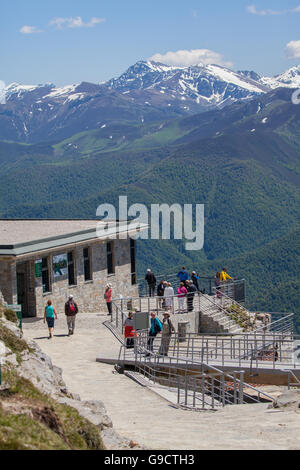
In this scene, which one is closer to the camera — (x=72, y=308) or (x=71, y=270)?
(x=72, y=308)

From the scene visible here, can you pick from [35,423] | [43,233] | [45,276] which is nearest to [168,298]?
[45,276]

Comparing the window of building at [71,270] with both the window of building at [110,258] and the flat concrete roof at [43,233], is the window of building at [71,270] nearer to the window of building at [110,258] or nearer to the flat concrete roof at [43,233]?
the flat concrete roof at [43,233]

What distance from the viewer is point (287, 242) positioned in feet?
561

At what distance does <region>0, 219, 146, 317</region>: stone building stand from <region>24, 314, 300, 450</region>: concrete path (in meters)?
2.11

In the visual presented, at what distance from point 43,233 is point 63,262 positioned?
1.52m

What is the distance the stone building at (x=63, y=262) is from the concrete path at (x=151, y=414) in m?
2.11

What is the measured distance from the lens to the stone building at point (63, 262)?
943 inches

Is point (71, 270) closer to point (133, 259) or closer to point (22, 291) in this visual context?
point (22, 291)

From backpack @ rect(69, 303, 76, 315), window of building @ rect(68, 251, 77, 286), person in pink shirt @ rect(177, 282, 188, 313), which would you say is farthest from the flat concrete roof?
person in pink shirt @ rect(177, 282, 188, 313)

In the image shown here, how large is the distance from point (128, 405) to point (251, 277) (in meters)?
146

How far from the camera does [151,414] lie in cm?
1420

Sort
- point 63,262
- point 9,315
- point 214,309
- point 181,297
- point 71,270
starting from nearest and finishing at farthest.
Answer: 1. point 9,315
2. point 63,262
3. point 71,270
4. point 181,297
5. point 214,309
